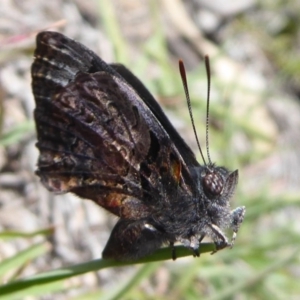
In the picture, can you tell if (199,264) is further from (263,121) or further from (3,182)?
(263,121)

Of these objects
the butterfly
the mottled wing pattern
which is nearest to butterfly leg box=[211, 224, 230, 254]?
the butterfly

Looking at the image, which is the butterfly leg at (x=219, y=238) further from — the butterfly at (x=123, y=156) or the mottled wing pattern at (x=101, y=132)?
the mottled wing pattern at (x=101, y=132)

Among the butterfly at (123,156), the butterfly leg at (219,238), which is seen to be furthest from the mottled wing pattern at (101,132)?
the butterfly leg at (219,238)

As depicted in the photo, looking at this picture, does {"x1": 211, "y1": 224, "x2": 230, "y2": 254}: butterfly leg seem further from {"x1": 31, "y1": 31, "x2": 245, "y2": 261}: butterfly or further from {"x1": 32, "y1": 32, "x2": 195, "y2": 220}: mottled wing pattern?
{"x1": 32, "y1": 32, "x2": 195, "y2": 220}: mottled wing pattern

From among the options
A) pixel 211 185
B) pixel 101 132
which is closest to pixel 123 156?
pixel 101 132

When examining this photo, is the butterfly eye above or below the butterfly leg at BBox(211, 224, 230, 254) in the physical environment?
above

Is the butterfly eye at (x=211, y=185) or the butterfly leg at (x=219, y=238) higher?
the butterfly eye at (x=211, y=185)

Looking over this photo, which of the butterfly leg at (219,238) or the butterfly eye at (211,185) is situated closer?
the butterfly leg at (219,238)

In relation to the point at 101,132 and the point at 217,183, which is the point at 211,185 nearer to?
the point at 217,183
